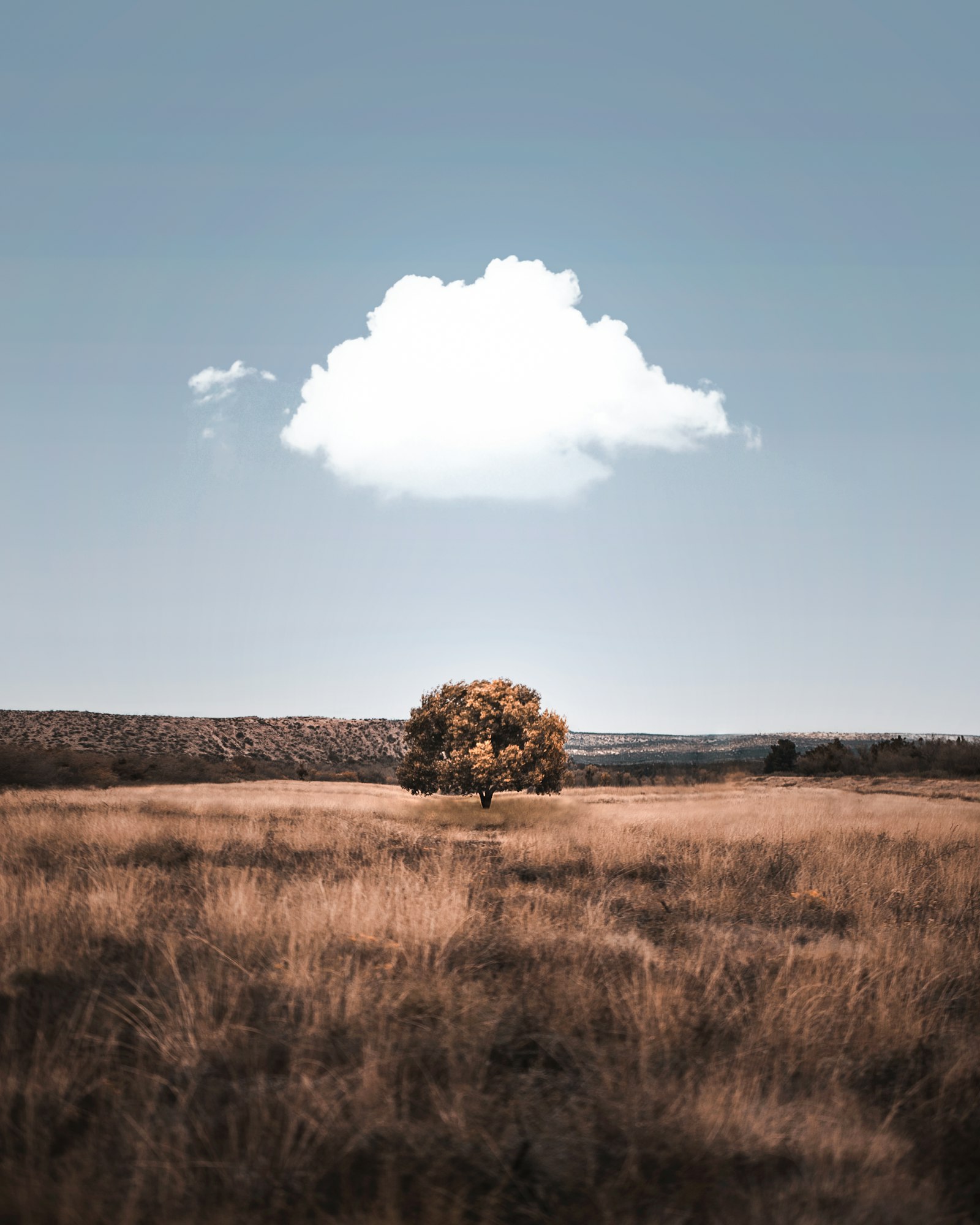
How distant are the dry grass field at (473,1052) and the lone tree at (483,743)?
26.8m

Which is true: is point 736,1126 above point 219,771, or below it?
above

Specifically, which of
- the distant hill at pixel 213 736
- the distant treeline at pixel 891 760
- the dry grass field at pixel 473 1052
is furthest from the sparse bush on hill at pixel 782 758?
the dry grass field at pixel 473 1052

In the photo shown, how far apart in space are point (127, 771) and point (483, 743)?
135 feet

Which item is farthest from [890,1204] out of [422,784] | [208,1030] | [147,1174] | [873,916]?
[422,784]

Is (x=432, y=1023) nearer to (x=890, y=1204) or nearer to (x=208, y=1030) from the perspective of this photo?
(x=208, y=1030)

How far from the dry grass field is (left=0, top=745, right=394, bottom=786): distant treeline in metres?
47.5

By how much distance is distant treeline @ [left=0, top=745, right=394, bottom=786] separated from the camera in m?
47.8

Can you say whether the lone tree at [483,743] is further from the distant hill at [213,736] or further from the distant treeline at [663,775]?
the distant hill at [213,736]

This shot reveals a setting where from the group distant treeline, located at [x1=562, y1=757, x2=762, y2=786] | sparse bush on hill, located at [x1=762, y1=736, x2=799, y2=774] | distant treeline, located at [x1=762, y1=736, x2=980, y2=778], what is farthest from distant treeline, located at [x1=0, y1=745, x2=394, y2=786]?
distant treeline, located at [x1=762, y1=736, x2=980, y2=778]

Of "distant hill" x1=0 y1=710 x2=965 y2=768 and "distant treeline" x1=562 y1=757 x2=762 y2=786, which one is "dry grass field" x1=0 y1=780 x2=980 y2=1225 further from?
"distant hill" x1=0 y1=710 x2=965 y2=768

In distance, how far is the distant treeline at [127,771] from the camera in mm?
47844

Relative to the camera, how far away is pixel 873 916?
7387mm

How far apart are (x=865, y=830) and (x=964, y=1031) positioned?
11.3m

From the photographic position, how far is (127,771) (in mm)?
61469
